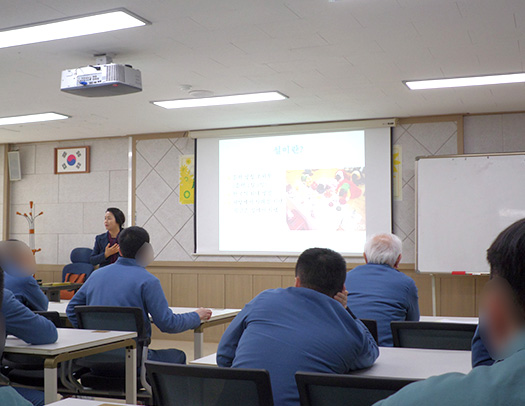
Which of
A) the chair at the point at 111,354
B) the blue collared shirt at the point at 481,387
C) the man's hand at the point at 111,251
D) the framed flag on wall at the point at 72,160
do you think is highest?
the framed flag on wall at the point at 72,160

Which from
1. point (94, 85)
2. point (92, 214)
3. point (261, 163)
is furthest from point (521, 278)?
point (92, 214)

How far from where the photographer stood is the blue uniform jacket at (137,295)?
3473 millimetres

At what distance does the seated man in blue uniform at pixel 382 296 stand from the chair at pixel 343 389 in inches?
61.1

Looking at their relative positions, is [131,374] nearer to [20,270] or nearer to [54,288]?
[20,270]

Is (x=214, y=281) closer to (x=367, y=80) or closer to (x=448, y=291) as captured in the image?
(x=448, y=291)

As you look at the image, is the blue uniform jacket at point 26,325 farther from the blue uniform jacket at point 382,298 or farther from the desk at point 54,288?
the desk at point 54,288

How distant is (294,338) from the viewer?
1922 mm

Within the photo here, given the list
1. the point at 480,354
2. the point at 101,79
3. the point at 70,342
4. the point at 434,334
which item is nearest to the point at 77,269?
the point at 101,79

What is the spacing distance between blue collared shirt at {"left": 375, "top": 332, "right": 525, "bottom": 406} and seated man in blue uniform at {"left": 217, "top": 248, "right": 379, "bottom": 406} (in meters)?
1.08

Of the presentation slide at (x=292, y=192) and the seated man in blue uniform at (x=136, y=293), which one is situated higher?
the presentation slide at (x=292, y=192)

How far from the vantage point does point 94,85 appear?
4.00 metres

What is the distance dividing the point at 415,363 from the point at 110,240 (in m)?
4.31

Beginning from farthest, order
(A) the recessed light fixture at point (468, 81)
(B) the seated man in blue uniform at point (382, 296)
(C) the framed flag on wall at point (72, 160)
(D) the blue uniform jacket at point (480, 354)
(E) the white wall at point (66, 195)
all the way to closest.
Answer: (C) the framed flag on wall at point (72, 160)
(E) the white wall at point (66, 195)
(A) the recessed light fixture at point (468, 81)
(B) the seated man in blue uniform at point (382, 296)
(D) the blue uniform jacket at point (480, 354)

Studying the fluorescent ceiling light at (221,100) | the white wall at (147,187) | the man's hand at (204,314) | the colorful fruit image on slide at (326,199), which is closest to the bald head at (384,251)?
the man's hand at (204,314)
